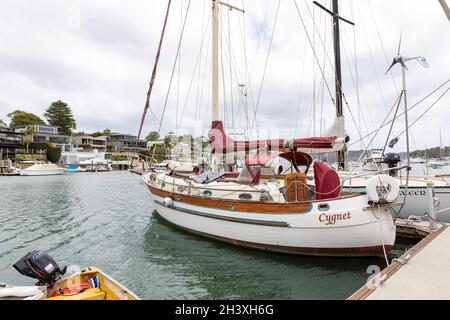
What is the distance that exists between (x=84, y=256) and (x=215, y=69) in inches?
365

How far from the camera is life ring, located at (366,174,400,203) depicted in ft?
19.9

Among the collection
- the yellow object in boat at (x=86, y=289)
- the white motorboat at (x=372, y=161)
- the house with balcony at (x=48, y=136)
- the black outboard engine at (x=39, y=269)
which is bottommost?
the yellow object in boat at (x=86, y=289)

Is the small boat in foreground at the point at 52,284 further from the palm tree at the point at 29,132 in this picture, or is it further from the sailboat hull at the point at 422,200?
the palm tree at the point at 29,132

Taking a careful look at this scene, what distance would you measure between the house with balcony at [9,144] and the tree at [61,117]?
2232cm

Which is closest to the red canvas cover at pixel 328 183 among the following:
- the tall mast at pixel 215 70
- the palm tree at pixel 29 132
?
the tall mast at pixel 215 70

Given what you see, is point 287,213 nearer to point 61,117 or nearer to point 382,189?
point 382,189

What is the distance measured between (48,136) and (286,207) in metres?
87.3

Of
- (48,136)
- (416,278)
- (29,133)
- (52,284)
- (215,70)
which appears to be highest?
(29,133)

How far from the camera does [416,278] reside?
4.30 m

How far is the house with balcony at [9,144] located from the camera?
6262 cm

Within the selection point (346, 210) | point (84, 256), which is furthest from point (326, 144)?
point (84, 256)

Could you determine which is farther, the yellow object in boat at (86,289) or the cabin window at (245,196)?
the cabin window at (245,196)

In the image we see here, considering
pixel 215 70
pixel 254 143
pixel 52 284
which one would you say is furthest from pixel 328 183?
pixel 215 70

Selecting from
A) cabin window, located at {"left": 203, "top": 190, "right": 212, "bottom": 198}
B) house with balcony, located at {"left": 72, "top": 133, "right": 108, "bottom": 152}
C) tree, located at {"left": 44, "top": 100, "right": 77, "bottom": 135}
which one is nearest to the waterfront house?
house with balcony, located at {"left": 72, "top": 133, "right": 108, "bottom": 152}
